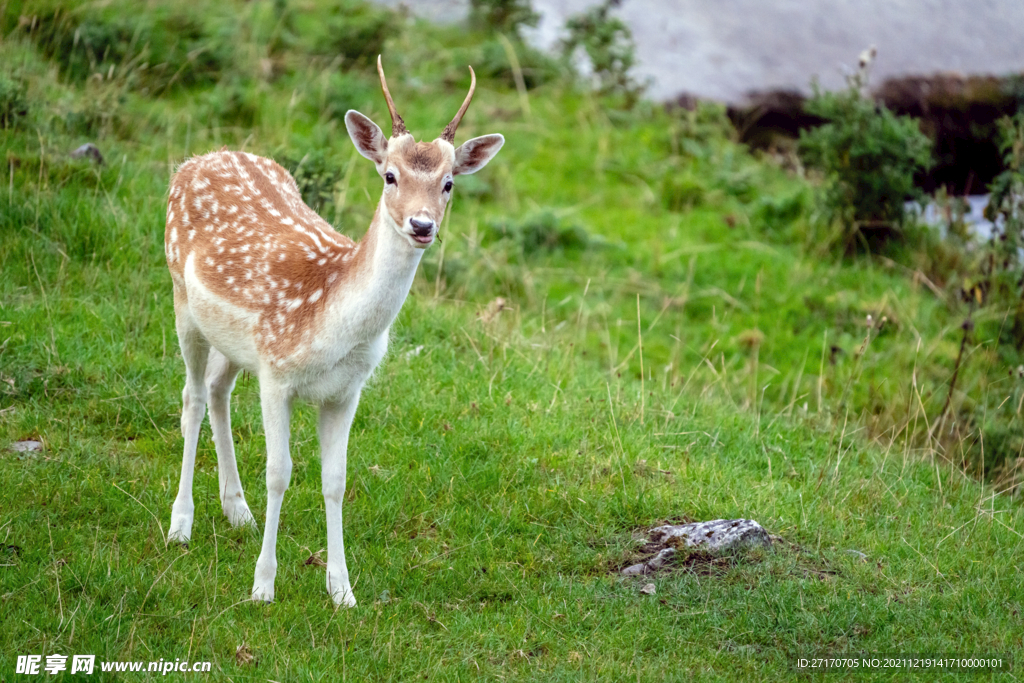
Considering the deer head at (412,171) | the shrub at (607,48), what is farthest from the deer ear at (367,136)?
the shrub at (607,48)

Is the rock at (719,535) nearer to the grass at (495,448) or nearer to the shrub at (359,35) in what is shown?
the grass at (495,448)

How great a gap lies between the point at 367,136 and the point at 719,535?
2.87 metres

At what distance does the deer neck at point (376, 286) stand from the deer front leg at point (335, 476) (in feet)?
1.47

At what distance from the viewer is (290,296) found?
210 inches

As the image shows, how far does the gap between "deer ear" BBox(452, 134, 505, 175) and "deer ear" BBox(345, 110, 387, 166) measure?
1.23ft

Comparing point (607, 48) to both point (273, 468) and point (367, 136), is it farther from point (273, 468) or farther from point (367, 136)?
point (273, 468)

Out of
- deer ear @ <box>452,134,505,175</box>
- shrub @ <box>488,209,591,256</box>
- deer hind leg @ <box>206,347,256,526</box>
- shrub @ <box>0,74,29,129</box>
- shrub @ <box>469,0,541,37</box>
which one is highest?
deer ear @ <box>452,134,505,175</box>

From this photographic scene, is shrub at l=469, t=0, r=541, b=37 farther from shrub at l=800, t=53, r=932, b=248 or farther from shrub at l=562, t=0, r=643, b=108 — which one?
shrub at l=800, t=53, r=932, b=248

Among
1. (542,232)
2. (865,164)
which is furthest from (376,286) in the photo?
(865,164)

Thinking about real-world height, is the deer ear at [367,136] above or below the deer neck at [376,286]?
above

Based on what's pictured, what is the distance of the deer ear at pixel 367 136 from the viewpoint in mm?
5109

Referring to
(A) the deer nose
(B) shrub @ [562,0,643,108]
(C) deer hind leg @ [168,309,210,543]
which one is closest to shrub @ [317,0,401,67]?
(B) shrub @ [562,0,643,108]

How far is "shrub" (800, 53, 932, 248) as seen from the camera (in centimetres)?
1106

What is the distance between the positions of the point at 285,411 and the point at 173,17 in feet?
27.5
